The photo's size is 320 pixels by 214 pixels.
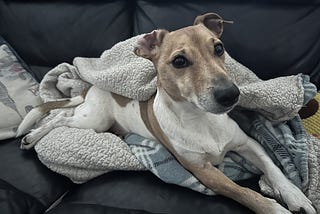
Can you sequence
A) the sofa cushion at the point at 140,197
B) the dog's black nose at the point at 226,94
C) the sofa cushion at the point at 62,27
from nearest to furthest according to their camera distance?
the dog's black nose at the point at 226,94 → the sofa cushion at the point at 140,197 → the sofa cushion at the point at 62,27

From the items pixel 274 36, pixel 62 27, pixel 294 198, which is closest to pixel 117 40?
pixel 62 27

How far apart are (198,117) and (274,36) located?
0.57 m

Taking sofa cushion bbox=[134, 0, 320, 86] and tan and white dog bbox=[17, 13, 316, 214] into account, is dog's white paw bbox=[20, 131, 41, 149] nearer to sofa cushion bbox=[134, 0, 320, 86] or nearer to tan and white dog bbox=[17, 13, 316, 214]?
tan and white dog bbox=[17, 13, 316, 214]

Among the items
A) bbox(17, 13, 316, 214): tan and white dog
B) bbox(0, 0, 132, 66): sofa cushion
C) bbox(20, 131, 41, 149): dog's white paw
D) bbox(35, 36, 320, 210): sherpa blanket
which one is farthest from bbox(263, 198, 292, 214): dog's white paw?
bbox(0, 0, 132, 66): sofa cushion

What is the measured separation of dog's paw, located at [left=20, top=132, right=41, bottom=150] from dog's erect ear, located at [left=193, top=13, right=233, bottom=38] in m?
0.86

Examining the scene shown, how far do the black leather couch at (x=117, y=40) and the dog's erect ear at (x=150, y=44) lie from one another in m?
0.42

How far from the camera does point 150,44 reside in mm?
1488

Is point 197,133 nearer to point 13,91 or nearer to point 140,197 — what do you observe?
point 140,197

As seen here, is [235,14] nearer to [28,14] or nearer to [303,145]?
[303,145]

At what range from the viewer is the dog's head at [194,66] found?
1236 millimetres

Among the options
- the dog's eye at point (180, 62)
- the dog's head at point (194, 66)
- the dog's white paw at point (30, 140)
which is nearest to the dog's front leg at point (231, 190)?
the dog's head at point (194, 66)

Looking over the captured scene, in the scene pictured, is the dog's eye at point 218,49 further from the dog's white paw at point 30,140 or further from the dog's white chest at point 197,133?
the dog's white paw at point 30,140

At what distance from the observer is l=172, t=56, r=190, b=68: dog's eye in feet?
4.36

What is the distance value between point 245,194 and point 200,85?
0.39 meters
